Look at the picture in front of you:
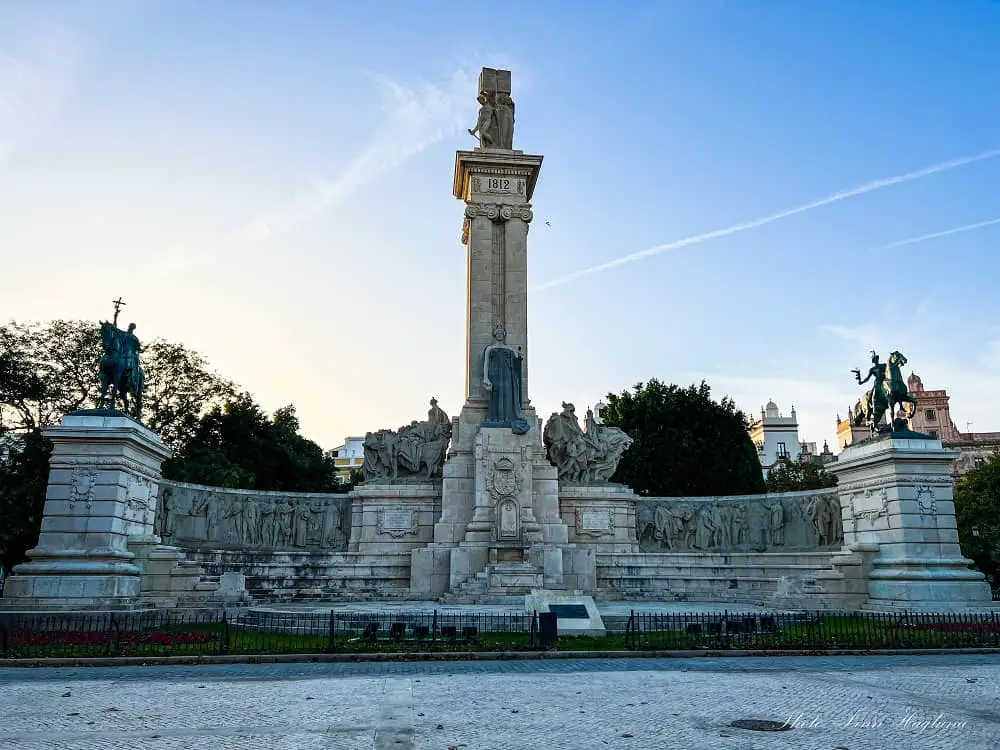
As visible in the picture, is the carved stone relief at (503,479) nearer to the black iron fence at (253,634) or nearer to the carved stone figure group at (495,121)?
the black iron fence at (253,634)

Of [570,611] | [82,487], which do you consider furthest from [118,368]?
[570,611]

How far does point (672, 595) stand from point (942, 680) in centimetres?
1609

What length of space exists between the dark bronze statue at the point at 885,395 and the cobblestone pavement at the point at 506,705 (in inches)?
496

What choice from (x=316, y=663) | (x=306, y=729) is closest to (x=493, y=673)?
(x=316, y=663)

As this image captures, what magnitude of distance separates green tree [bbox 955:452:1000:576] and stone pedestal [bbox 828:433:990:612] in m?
15.3

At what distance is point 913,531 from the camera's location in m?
22.7

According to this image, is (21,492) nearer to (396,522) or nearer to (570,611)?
(396,522)

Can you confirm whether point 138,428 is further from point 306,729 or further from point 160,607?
point 306,729

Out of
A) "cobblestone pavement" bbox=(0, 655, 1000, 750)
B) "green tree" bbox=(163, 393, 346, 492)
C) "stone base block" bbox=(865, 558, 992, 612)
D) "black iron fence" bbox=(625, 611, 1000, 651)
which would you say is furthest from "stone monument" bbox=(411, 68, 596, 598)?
"green tree" bbox=(163, 393, 346, 492)

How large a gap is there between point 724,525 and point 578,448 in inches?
260

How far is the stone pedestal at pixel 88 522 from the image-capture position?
1942 cm

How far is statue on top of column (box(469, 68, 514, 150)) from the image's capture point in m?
33.7

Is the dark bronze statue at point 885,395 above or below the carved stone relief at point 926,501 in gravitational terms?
above

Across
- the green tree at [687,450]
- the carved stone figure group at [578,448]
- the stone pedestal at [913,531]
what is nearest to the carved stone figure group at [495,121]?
the carved stone figure group at [578,448]
